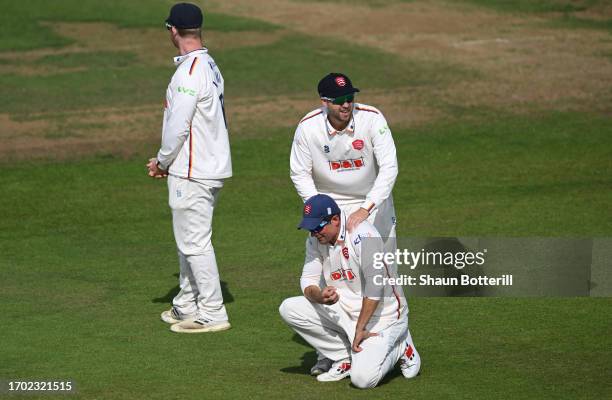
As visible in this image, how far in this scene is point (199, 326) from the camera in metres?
10.0

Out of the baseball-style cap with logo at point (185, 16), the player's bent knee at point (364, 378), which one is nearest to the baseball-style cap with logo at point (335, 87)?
the baseball-style cap with logo at point (185, 16)

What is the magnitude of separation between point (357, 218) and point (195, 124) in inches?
79.1

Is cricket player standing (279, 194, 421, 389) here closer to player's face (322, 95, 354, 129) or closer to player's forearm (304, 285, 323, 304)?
player's forearm (304, 285, 323, 304)

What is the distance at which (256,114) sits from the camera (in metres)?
18.6

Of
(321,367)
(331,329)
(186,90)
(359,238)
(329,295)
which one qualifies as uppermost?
(186,90)

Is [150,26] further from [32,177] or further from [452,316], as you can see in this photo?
[452,316]

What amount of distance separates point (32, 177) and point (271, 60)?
7.04 m

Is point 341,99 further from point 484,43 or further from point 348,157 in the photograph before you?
point 484,43

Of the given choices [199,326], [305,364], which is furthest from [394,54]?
[305,364]

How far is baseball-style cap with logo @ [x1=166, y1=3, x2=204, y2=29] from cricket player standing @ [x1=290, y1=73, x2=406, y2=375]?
138cm

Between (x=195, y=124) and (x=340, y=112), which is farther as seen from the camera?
(x=195, y=124)

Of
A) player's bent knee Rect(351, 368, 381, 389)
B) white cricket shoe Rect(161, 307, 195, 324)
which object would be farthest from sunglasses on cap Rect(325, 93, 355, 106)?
white cricket shoe Rect(161, 307, 195, 324)

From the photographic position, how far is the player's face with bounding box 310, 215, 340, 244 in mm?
8398

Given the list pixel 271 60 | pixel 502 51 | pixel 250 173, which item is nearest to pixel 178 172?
pixel 250 173
